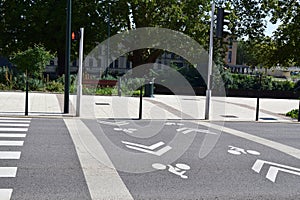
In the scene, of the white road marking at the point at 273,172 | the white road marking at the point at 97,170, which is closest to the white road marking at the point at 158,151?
the white road marking at the point at 97,170

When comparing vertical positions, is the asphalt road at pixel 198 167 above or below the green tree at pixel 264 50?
below

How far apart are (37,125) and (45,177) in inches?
211

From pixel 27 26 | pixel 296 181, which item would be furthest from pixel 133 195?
pixel 27 26

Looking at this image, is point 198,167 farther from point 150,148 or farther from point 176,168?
point 150,148

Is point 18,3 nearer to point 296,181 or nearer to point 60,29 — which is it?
point 60,29

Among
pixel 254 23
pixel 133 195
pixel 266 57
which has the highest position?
pixel 254 23

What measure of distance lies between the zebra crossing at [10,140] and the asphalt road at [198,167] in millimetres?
1618

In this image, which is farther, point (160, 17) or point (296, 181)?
point (160, 17)

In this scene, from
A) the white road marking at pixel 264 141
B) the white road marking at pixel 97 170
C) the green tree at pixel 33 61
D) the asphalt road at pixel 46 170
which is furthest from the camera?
the green tree at pixel 33 61

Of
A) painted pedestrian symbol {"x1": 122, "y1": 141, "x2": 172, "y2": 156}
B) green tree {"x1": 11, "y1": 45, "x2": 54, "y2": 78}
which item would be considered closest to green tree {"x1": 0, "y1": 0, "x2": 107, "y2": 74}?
green tree {"x1": 11, "y1": 45, "x2": 54, "y2": 78}

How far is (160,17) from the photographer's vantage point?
3203 cm

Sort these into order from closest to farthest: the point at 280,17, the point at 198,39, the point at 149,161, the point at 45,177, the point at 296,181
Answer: the point at 45,177 → the point at 296,181 → the point at 149,161 → the point at 280,17 → the point at 198,39

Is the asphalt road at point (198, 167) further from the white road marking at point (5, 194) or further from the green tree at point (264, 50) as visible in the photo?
the green tree at point (264, 50)

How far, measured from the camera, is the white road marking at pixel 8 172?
588 cm
